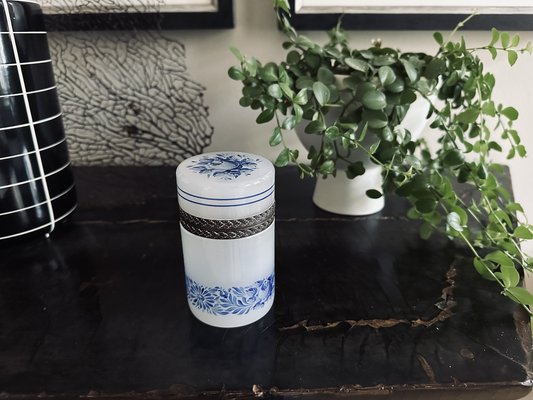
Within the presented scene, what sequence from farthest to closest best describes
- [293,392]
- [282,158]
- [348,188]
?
1. [348,188]
2. [282,158]
3. [293,392]

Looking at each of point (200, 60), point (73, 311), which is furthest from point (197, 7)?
point (73, 311)

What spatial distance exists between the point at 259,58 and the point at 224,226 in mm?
395

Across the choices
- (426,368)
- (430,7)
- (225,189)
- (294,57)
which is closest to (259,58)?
(294,57)

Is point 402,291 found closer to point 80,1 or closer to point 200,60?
point 200,60

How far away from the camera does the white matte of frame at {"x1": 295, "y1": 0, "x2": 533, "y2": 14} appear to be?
0.60 meters

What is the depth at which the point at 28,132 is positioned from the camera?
1.47 feet

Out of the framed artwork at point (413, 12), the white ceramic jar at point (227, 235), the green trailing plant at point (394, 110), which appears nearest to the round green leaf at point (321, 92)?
the green trailing plant at point (394, 110)

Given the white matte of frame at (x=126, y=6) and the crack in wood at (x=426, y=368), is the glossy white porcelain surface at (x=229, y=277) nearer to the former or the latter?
the crack in wood at (x=426, y=368)

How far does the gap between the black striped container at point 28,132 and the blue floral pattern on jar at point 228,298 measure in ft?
0.74

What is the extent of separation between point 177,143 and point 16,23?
11.8 inches

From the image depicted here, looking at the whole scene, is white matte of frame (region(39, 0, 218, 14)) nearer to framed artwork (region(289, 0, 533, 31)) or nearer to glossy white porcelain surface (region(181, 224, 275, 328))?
framed artwork (region(289, 0, 533, 31))

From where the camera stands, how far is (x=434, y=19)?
0.60m

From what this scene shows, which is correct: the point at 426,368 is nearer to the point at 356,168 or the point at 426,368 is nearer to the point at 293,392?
the point at 293,392

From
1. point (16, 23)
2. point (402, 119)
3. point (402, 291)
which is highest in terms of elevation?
point (16, 23)
